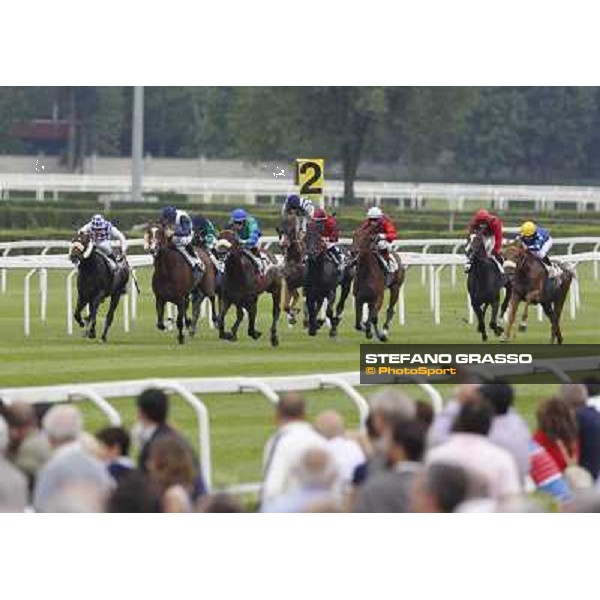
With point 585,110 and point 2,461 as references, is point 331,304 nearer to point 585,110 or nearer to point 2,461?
point 2,461

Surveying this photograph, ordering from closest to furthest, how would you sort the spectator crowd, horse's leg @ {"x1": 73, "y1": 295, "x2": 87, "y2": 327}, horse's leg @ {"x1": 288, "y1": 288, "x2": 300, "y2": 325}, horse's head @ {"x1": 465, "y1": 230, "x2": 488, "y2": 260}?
the spectator crowd
horse's leg @ {"x1": 73, "y1": 295, "x2": 87, "y2": 327}
horse's head @ {"x1": 465, "y1": 230, "x2": 488, "y2": 260}
horse's leg @ {"x1": 288, "y1": 288, "x2": 300, "y2": 325}

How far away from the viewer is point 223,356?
65.3 ft

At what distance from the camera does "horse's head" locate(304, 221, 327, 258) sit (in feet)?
75.5

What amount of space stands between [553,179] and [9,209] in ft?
117

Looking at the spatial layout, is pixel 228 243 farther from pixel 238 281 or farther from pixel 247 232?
pixel 238 281

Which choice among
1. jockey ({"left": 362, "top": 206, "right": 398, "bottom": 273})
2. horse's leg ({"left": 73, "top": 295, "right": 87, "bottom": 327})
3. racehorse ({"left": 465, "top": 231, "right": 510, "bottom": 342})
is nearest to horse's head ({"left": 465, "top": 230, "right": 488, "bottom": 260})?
racehorse ({"left": 465, "top": 231, "right": 510, "bottom": 342})

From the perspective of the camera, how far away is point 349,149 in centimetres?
5447

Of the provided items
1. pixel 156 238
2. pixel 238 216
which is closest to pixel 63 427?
pixel 156 238

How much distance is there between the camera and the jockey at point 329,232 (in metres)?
22.9

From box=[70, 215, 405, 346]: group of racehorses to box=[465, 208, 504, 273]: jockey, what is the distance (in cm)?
91

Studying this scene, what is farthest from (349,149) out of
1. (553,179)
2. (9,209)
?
(553,179)

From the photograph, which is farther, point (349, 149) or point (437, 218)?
point (349, 149)

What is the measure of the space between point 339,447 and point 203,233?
13.6 meters

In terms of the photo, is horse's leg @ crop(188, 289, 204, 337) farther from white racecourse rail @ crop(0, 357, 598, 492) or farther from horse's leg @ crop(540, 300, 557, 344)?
white racecourse rail @ crop(0, 357, 598, 492)
